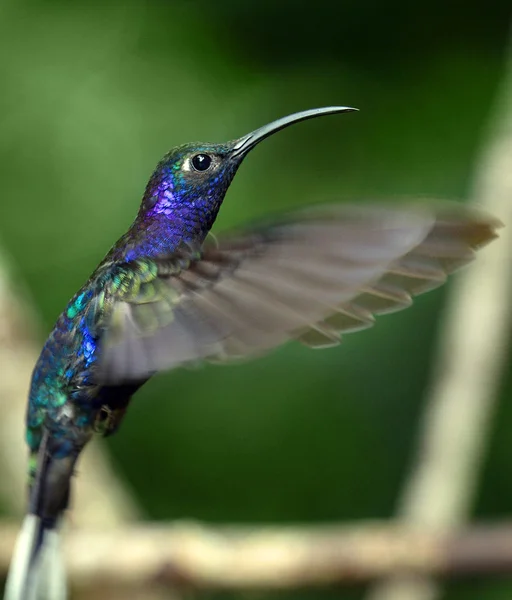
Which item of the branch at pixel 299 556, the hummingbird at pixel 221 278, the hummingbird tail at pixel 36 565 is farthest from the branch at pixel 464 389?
the hummingbird at pixel 221 278

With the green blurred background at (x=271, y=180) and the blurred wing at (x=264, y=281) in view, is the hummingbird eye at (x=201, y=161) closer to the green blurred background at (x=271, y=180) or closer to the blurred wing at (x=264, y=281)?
the blurred wing at (x=264, y=281)

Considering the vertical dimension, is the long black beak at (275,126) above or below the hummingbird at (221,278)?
above

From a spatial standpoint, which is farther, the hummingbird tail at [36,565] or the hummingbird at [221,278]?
the hummingbird tail at [36,565]

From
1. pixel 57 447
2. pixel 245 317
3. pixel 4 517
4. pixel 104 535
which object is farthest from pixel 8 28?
pixel 245 317

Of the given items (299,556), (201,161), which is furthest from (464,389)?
(201,161)

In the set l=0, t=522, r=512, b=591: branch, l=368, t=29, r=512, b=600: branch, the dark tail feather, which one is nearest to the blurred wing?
the dark tail feather

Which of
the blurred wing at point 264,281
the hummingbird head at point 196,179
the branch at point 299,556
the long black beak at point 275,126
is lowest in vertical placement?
the branch at point 299,556

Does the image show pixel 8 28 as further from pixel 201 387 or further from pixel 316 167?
pixel 201 387

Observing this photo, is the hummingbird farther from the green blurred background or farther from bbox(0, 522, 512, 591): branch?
the green blurred background
